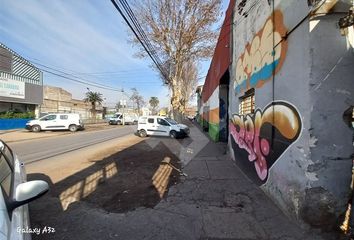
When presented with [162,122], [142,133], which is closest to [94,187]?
[162,122]

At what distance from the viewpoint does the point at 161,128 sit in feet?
75.0

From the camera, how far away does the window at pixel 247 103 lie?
27.2 feet

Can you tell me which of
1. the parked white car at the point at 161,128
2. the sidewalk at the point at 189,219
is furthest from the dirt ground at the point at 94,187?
the parked white car at the point at 161,128

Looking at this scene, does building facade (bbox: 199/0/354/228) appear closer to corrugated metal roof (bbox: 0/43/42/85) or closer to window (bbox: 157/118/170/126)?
window (bbox: 157/118/170/126)

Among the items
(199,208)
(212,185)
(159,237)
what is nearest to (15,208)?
(159,237)

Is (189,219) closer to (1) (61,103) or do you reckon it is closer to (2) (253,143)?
(2) (253,143)

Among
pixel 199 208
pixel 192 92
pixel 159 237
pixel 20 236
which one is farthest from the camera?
pixel 192 92

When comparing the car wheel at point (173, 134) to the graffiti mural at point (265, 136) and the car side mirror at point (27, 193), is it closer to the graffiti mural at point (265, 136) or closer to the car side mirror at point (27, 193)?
the graffiti mural at point (265, 136)

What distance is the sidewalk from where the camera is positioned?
Result: 4.38 m

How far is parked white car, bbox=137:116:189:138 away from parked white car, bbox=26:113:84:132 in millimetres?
10213

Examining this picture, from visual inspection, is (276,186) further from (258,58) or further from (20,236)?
(20,236)

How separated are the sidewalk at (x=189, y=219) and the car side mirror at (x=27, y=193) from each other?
5.90ft

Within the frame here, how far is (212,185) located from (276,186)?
75.0 inches

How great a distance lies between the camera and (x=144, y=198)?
615 cm
